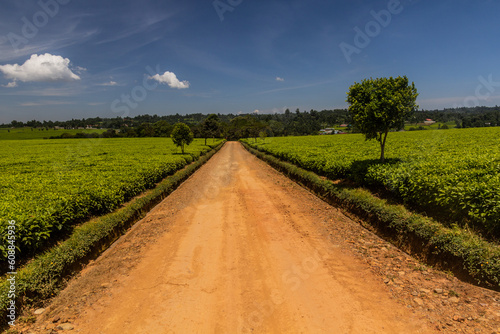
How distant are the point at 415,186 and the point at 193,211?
834 cm

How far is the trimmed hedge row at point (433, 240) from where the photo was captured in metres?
4.51

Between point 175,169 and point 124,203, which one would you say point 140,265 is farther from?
point 175,169

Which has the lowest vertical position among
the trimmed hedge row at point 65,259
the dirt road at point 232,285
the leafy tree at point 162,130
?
the dirt road at point 232,285

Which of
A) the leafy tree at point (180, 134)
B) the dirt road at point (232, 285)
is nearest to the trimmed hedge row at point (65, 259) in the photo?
the dirt road at point (232, 285)

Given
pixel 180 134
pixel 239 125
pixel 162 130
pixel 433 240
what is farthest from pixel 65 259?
pixel 162 130

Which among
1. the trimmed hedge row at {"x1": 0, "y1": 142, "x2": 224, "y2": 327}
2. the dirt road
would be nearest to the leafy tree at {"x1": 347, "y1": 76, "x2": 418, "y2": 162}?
the dirt road

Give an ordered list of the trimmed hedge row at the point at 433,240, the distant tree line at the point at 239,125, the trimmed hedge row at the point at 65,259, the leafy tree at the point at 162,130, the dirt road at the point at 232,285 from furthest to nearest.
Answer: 1. the leafy tree at the point at 162,130
2. the distant tree line at the point at 239,125
3. the trimmed hedge row at the point at 433,240
4. the trimmed hedge row at the point at 65,259
5. the dirt road at the point at 232,285

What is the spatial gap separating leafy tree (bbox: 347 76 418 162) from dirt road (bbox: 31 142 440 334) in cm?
530

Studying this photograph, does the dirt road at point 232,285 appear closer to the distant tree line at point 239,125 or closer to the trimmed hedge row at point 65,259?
the trimmed hedge row at point 65,259

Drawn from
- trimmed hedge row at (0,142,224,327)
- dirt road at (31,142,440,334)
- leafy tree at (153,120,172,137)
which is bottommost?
dirt road at (31,142,440,334)

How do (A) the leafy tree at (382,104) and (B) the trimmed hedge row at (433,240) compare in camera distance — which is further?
(A) the leafy tree at (382,104)

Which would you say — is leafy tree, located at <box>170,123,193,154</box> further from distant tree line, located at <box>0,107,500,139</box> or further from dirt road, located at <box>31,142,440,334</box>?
dirt road, located at <box>31,142,440,334</box>

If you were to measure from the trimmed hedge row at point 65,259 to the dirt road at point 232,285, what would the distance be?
1.04ft

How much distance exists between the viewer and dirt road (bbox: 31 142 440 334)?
3900 mm
